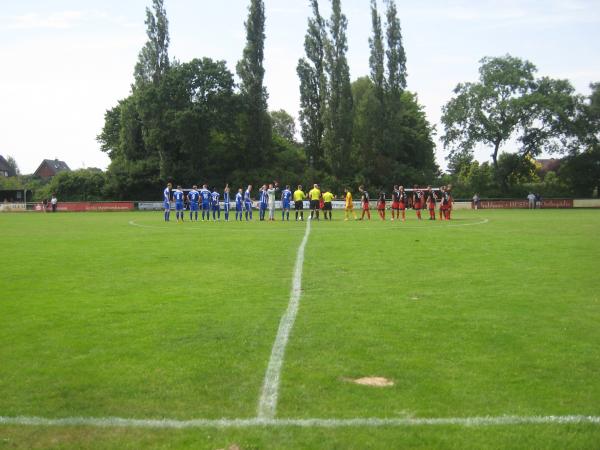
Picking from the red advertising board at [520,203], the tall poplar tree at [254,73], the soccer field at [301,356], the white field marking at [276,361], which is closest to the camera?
the soccer field at [301,356]

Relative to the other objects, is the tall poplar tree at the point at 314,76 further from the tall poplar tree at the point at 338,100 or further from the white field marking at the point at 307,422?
the white field marking at the point at 307,422

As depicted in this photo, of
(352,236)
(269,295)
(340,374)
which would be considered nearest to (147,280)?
(269,295)

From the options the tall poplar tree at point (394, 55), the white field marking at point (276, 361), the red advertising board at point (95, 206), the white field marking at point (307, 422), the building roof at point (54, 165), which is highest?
the tall poplar tree at point (394, 55)

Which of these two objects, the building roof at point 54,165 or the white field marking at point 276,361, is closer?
the white field marking at point 276,361

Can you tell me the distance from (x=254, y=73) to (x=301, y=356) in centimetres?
6062

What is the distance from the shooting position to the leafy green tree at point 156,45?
206 feet

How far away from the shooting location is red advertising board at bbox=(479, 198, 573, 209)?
6234 cm

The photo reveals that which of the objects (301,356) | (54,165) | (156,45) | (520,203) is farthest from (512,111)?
(54,165)

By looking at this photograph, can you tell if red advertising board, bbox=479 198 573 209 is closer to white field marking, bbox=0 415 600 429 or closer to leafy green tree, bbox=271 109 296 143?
leafy green tree, bbox=271 109 296 143

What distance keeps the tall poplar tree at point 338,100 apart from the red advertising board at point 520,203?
14.2 m

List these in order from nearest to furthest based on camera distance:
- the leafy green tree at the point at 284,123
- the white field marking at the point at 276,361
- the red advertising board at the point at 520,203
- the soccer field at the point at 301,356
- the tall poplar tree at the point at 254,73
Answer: the soccer field at the point at 301,356 → the white field marking at the point at 276,361 → the red advertising board at the point at 520,203 → the tall poplar tree at the point at 254,73 → the leafy green tree at the point at 284,123

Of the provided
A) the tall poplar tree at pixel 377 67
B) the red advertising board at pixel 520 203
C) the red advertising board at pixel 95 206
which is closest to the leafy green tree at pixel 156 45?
the red advertising board at pixel 95 206

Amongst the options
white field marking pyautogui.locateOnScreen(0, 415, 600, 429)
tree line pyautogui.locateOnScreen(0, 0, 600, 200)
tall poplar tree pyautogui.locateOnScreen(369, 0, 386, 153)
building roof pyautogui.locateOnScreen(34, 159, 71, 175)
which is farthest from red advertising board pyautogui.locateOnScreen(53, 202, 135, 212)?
building roof pyautogui.locateOnScreen(34, 159, 71, 175)

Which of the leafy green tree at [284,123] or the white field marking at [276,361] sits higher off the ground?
the leafy green tree at [284,123]
